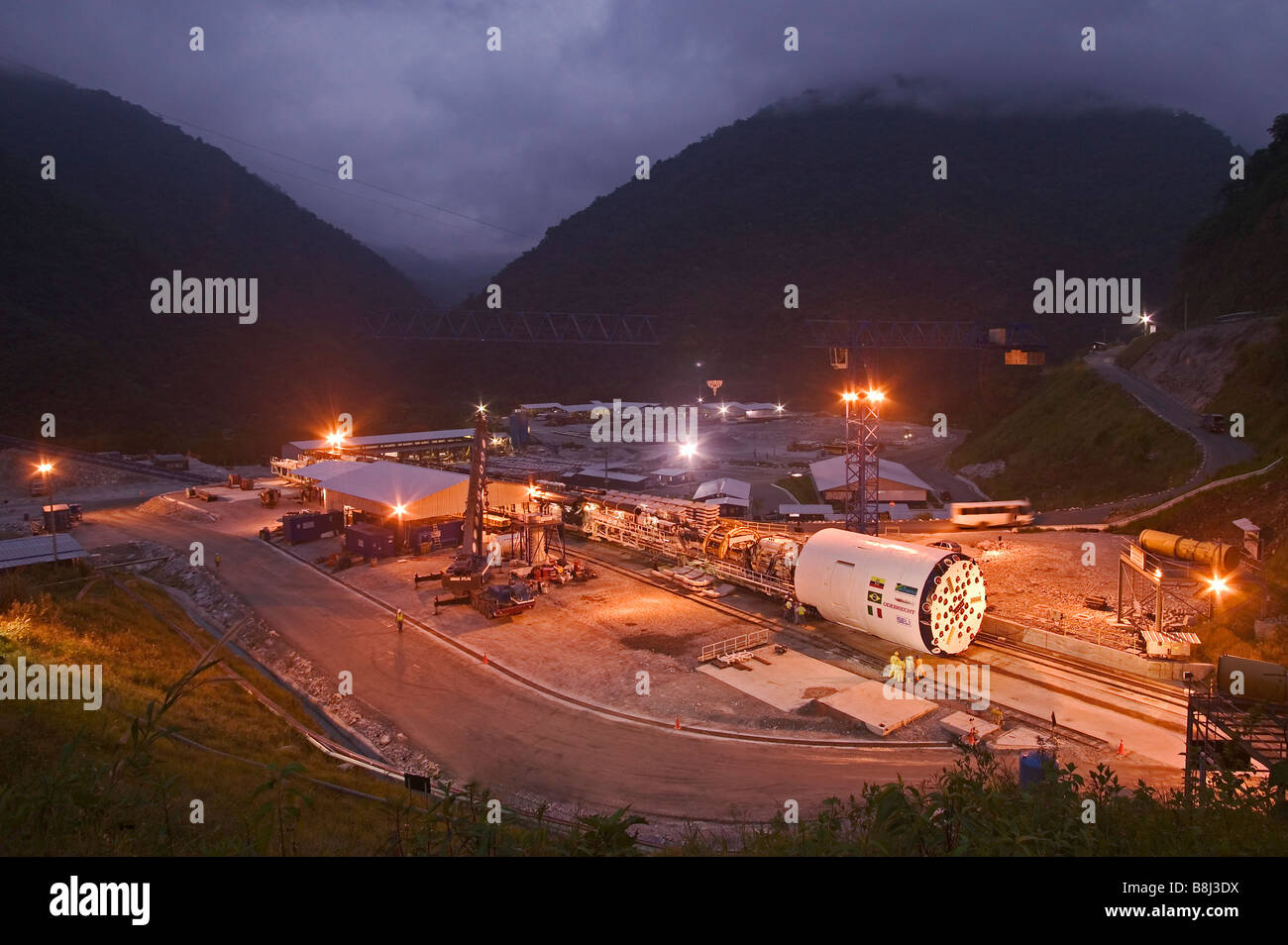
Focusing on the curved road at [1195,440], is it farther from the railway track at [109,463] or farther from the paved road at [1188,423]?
the railway track at [109,463]

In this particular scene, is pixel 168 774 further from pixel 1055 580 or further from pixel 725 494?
pixel 725 494

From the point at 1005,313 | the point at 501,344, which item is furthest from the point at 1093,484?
the point at 501,344

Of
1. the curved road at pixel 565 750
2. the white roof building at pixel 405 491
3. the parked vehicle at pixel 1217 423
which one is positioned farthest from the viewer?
the parked vehicle at pixel 1217 423

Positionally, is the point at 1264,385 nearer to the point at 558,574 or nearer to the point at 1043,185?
the point at 558,574

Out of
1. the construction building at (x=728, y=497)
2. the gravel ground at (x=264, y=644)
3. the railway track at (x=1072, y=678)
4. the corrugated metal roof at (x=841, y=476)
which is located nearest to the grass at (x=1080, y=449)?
the corrugated metal roof at (x=841, y=476)

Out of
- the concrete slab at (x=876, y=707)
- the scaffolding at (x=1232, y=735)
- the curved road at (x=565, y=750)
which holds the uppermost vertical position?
the scaffolding at (x=1232, y=735)

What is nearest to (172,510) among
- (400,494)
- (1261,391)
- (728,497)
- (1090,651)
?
(400,494)
